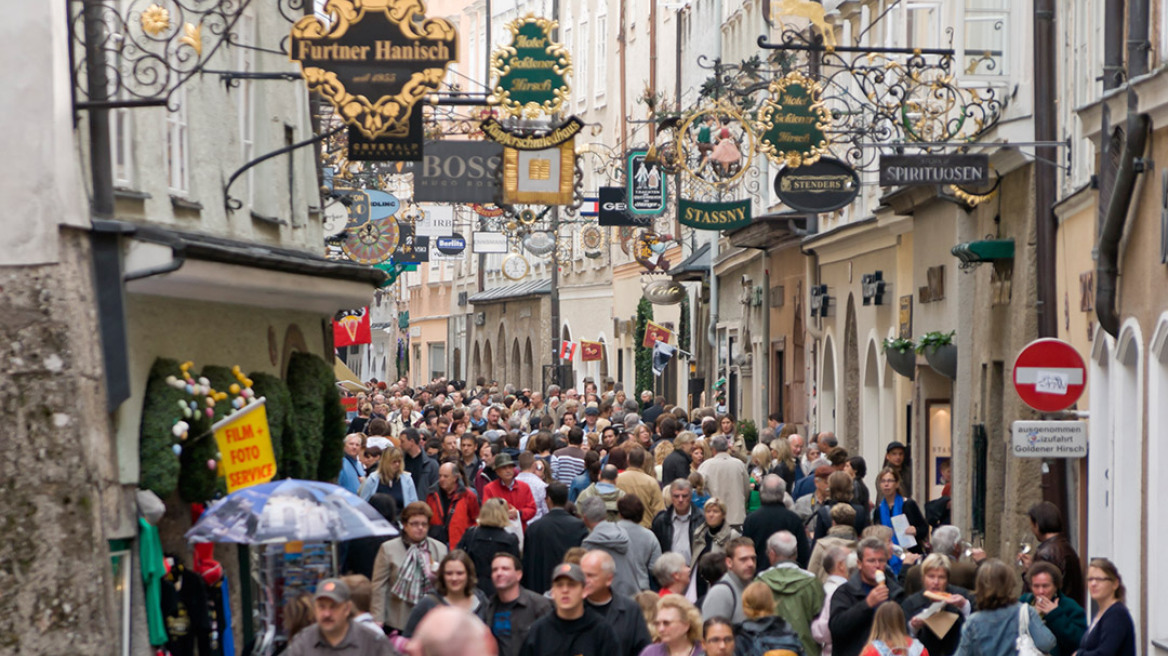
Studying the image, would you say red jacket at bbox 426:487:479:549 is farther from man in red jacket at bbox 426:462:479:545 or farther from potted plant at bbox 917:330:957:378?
potted plant at bbox 917:330:957:378

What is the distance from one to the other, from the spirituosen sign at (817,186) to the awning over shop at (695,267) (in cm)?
2083

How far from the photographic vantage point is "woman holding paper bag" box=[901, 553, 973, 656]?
11836 mm

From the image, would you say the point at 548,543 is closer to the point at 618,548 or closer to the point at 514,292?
the point at 618,548

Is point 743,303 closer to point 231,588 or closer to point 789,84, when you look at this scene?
point 789,84

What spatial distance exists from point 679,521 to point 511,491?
2.29m

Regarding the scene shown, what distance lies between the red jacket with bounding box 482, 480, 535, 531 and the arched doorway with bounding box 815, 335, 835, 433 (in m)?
14.5

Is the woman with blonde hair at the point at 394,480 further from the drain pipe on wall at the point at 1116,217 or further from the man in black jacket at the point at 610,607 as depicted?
the man in black jacket at the point at 610,607

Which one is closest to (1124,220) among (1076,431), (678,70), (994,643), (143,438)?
(1076,431)

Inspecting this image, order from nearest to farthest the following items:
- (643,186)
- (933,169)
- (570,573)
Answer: (570,573), (933,169), (643,186)

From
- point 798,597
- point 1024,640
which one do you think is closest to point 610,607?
point 798,597

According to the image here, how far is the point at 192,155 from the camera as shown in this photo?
14984mm

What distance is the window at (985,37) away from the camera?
20.0 metres

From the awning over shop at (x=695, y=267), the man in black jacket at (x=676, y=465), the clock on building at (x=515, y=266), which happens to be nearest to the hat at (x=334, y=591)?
the man in black jacket at (x=676, y=465)

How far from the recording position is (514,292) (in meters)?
65.5
